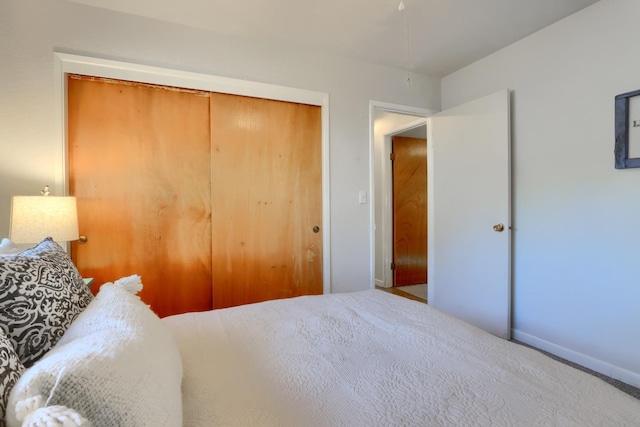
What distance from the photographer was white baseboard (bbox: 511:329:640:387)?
1840 mm

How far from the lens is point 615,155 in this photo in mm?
1885

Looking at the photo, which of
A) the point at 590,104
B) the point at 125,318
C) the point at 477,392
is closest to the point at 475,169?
the point at 590,104

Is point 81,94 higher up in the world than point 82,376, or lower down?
higher up

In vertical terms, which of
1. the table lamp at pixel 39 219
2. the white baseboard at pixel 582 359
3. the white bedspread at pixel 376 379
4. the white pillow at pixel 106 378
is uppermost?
the table lamp at pixel 39 219

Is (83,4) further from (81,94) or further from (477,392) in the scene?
(477,392)

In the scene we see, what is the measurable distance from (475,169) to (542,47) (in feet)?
3.24

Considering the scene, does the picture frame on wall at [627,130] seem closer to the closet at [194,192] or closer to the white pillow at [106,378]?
the closet at [194,192]

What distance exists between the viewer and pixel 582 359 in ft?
6.78

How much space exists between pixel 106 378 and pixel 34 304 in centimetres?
34

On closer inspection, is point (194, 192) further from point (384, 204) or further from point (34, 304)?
point (384, 204)

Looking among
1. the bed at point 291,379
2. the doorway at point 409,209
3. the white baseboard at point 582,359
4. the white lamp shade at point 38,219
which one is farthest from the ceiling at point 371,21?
the white baseboard at point 582,359

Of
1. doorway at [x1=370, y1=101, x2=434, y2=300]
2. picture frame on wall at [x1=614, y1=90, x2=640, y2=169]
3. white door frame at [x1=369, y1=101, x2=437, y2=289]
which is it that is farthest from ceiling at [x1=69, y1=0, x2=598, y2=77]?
doorway at [x1=370, y1=101, x2=434, y2=300]

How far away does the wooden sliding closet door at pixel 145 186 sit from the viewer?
198cm

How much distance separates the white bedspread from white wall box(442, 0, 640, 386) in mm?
1466
